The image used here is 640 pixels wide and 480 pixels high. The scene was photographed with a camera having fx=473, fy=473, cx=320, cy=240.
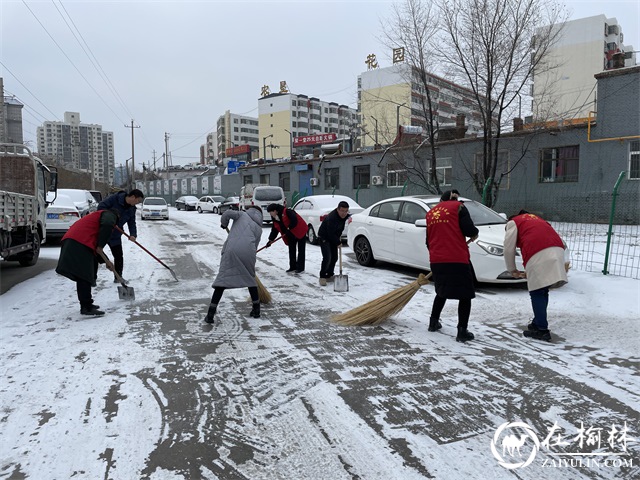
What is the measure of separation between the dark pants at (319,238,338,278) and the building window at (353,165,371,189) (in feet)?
66.5

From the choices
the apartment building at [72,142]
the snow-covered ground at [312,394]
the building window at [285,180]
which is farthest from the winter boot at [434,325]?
the apartment building at [72,142]

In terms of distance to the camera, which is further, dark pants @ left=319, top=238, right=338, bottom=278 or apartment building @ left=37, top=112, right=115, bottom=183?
apartment building @ left=37, top=112, right=115, bottom=183

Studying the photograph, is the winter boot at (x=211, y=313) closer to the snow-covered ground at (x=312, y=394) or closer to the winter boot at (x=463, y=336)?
the snow-covered ground at (x=312, y=394)

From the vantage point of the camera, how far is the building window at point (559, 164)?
1852cm

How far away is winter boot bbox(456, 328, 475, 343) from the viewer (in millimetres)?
5012

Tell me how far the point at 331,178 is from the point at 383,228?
23.1 meters

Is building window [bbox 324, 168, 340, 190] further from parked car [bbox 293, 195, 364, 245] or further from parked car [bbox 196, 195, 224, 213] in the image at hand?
parked car [bbox 293, 195, 364, 245]

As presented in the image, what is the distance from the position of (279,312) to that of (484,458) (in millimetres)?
3784

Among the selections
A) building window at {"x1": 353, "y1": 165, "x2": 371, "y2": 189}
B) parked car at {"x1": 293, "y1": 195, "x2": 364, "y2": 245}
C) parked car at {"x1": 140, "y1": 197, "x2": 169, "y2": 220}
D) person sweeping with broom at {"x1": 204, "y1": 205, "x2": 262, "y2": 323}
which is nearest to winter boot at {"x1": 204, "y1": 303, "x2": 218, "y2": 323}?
person sweeping with broom at {"x1": 204, "y1": 205, "x2": 262, "y2": 323}

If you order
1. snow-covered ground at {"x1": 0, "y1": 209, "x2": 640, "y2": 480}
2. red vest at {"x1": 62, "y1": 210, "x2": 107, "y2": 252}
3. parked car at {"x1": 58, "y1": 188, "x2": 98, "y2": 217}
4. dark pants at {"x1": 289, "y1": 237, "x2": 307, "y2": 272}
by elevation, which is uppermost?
parked car at {"x1": 58, "y1": 188, "x2": 98, "y2": 217}

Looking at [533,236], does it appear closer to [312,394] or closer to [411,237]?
[312,394]

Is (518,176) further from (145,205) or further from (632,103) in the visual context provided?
(145,205)

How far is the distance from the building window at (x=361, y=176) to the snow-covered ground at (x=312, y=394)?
73.0 feet

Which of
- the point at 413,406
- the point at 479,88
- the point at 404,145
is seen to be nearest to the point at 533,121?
the point at 479,88
